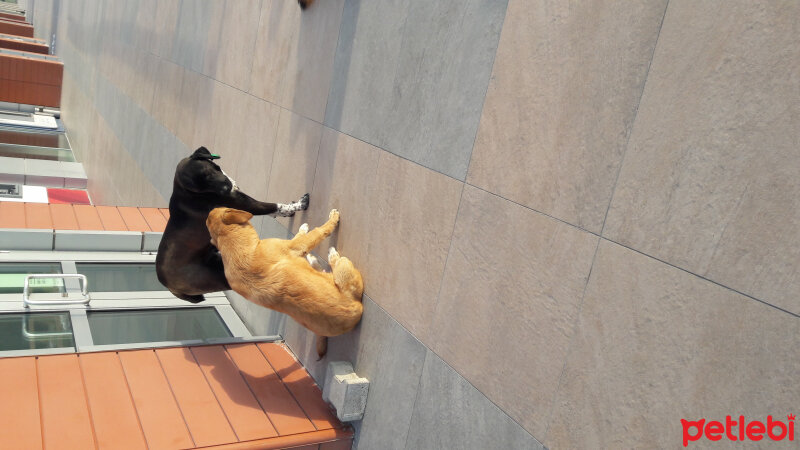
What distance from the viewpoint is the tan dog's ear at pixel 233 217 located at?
4.31 metres

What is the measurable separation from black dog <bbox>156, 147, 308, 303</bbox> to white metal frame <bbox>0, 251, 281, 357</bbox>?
55cm

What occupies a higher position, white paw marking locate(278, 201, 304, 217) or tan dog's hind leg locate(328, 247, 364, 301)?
white paw marking locate(278, 201, 304, 217)

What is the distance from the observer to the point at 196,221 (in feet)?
15.4

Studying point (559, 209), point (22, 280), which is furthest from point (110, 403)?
point (559, 209)

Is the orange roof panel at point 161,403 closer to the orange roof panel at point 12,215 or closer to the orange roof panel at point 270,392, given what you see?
the orange roof panel at point 270,392

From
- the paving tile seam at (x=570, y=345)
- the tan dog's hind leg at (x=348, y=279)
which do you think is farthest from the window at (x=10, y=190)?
the paving tile seam at (x=570, y=345)

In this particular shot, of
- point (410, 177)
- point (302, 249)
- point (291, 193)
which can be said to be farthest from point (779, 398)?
point (291, 193)

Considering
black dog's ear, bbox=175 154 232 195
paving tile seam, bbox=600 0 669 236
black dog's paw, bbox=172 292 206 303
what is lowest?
black dog's paw, bbox=172 292 206 303

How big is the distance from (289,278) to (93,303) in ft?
7.67

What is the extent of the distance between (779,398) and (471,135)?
192 cm

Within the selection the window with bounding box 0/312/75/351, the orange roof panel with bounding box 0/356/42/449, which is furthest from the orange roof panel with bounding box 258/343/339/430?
the orange roof panel with bounding box 0/356/42/449

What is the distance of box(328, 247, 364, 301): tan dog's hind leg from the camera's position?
414cm

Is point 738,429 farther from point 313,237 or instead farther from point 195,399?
point 195,399

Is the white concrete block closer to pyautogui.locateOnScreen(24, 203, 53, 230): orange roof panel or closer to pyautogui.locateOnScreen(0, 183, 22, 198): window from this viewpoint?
pyautogui.locateOnScreen(24, 203, 53, 230): orange roof panel
